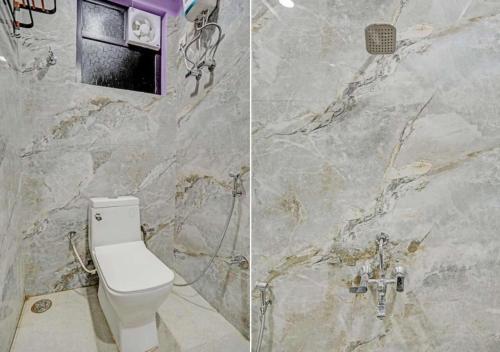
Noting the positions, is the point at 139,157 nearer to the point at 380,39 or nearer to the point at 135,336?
the point at 135,336

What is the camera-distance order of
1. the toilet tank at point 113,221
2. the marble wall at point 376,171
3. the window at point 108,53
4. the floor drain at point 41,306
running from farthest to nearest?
the window at point 108,53, the toilet tank at point 113,221, the floor drain at point 41,306, the marble wall at point 376,171

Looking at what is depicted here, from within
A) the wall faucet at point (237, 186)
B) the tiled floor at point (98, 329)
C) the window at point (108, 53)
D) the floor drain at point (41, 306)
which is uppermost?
the window at point (108, 53)

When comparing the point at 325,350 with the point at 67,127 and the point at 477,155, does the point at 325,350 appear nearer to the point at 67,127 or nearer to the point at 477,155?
the point at 477,155

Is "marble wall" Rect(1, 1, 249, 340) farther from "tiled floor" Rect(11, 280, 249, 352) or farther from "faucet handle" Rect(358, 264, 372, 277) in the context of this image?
"faucet handle" Rect(358, 264, 372, 277)

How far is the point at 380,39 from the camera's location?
1.01 meters

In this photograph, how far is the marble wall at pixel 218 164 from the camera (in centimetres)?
150

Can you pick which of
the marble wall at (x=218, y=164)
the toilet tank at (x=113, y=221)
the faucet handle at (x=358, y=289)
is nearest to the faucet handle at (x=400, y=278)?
the faucet handle at (x=358, y=289)

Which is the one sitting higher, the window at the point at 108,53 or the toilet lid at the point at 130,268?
the window at the point at 108,53

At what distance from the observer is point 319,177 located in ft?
3.44

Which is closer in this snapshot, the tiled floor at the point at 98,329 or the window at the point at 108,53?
the tiled floor at the point at 98,329

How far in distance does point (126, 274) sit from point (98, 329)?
19.0 inches

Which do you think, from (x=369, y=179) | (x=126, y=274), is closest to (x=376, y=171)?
(x=369, y=179)

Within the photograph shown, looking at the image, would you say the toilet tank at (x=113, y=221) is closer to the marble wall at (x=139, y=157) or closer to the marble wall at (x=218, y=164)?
the marble wall at (x=139, y=157)

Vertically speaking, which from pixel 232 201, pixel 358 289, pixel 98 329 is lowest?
pixel 98 329
